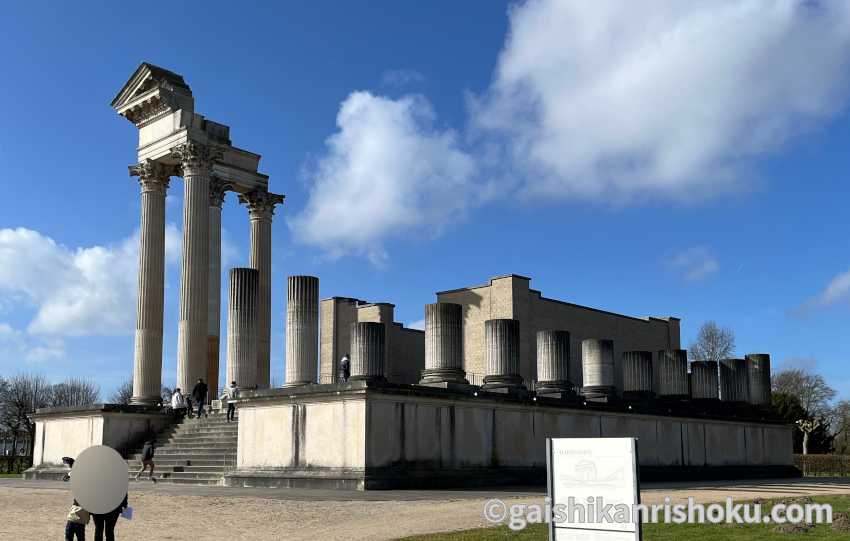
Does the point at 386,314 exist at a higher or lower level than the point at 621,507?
higher

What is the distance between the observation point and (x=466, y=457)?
28828mm

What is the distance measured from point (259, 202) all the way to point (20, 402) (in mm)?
46051

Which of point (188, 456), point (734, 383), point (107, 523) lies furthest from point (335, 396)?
point (734, 383)

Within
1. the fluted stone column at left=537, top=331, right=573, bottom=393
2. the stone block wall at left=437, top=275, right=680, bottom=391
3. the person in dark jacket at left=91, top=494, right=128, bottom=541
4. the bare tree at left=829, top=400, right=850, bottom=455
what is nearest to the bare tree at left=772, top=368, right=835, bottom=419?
the bare tree at left=829, top=400, right=850, bottom=455

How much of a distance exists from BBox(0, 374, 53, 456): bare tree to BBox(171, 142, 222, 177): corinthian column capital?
43686mm

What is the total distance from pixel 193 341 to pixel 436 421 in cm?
1450

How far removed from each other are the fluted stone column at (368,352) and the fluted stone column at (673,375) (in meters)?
20.1

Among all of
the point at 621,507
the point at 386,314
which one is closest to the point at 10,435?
the point at 386,314

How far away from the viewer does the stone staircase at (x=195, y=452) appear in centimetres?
2966

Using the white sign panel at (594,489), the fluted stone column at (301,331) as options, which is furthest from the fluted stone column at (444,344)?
the white sign panel at (594,489)

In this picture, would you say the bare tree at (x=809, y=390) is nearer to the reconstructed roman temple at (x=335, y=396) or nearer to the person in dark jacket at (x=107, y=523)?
the reconstructed roman temple at (x=335, y=396)

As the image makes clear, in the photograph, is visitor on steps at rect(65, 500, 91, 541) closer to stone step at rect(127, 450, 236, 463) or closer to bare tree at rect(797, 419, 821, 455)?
stone step at rect(127, 450, 236, 463)

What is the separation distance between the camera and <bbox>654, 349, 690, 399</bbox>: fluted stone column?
1761 inches

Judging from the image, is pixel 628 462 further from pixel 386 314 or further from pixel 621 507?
pixel 386 314
